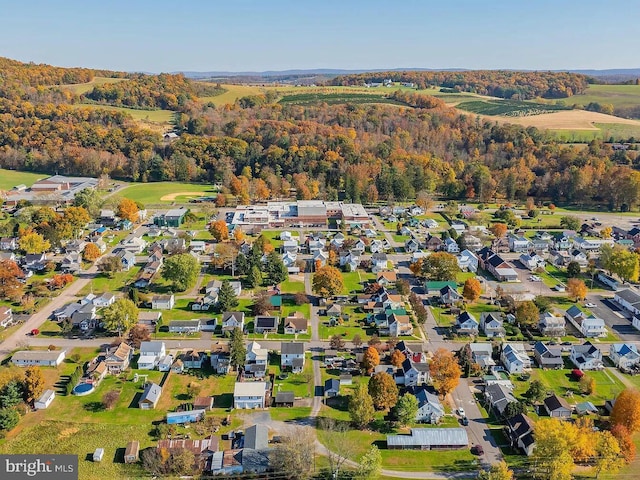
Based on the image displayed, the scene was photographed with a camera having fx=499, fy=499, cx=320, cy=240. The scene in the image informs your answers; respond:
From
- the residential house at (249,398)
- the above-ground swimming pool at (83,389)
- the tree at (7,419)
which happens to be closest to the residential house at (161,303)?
the above-ground swimming pool at (83,389)

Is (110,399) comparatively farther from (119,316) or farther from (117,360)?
(119,316)

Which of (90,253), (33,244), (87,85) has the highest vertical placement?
(87,85)

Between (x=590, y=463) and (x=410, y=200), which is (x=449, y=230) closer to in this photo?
(x=410, y=200)

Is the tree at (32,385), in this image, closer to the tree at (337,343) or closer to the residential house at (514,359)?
the tree at (337,343)

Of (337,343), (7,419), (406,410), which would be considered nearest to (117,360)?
(7,419)

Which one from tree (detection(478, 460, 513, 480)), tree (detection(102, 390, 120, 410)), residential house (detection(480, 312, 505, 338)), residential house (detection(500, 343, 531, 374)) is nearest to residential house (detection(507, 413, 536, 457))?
tree (detection(478, 460, 513, 480))

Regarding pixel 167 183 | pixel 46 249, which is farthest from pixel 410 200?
pixel 46 249

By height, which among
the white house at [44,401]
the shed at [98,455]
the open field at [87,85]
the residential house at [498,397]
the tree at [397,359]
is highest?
the open field at [87,85]
